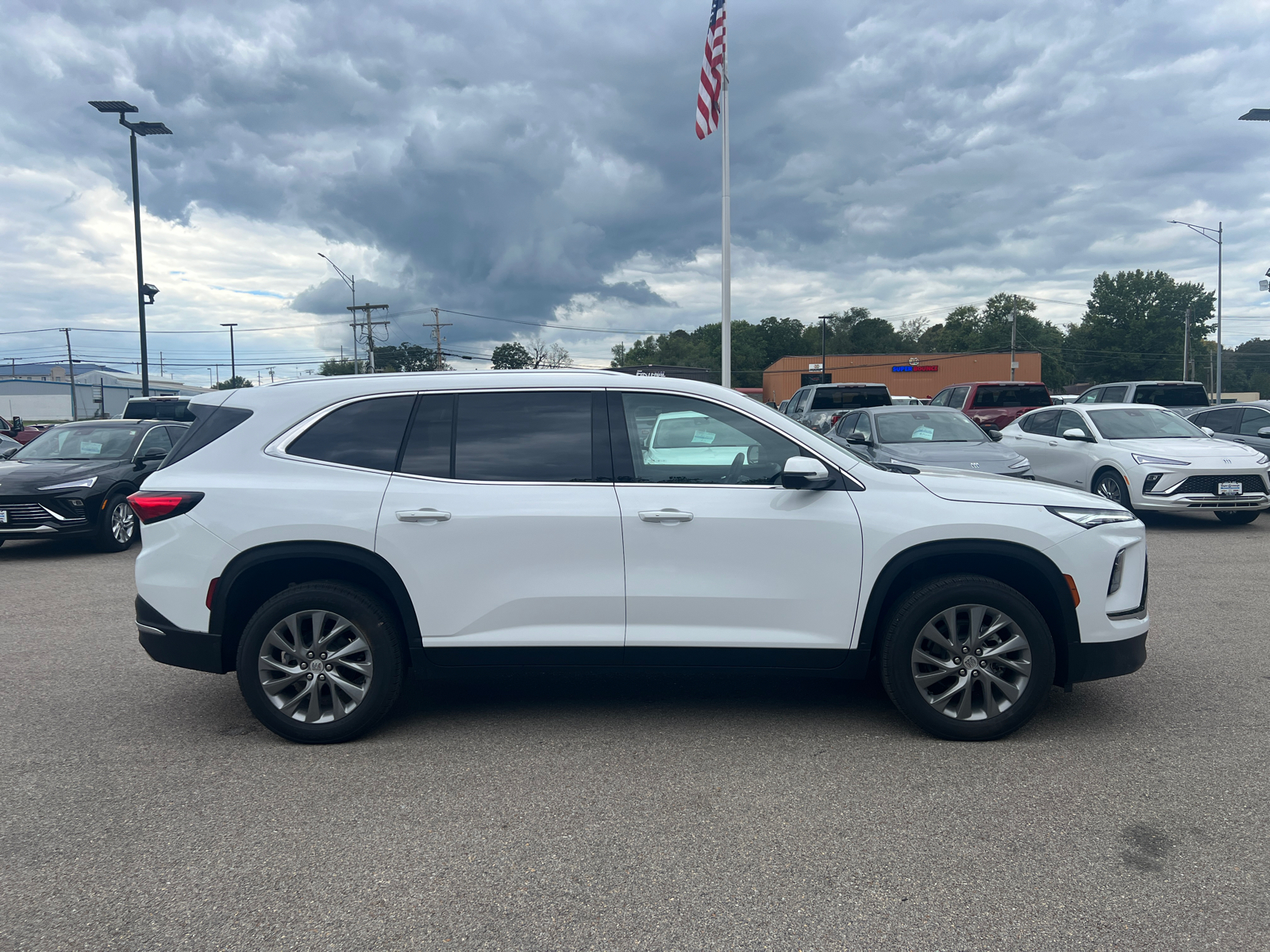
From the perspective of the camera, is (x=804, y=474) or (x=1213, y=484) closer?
(x=804, y=474)

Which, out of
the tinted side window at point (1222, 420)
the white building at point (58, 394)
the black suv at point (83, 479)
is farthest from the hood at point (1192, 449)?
the white building at point (58, 394)

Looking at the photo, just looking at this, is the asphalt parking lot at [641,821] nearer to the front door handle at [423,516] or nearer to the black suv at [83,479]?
the front door handle at [423,516]

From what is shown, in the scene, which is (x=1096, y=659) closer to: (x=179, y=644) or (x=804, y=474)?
(x=804, y=474)

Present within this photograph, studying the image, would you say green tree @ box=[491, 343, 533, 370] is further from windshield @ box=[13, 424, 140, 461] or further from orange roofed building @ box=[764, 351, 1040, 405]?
windshield @ box=[13, 424, 140, 461]

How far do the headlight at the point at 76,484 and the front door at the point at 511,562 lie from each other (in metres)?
8.30

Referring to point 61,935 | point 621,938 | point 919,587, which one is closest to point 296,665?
point 61,935

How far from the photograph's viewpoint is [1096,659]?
4.05 m

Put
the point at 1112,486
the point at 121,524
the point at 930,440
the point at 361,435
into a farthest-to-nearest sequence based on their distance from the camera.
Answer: the point at 930,440, the point at 1112,486, the point at 121,524, the point at 361,435

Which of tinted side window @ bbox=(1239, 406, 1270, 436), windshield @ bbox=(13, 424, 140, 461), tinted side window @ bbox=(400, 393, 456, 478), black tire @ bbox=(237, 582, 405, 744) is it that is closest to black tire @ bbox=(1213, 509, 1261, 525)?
tinted side window @ bbox=(1239, 406, 1270, 436)

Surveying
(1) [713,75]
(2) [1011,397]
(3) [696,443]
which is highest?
(1) [713,75]

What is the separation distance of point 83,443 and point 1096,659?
12.4 metres

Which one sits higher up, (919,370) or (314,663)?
(919,370)

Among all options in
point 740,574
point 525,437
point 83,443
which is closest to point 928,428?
point 740,574

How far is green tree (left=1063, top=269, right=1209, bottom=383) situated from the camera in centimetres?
11275
